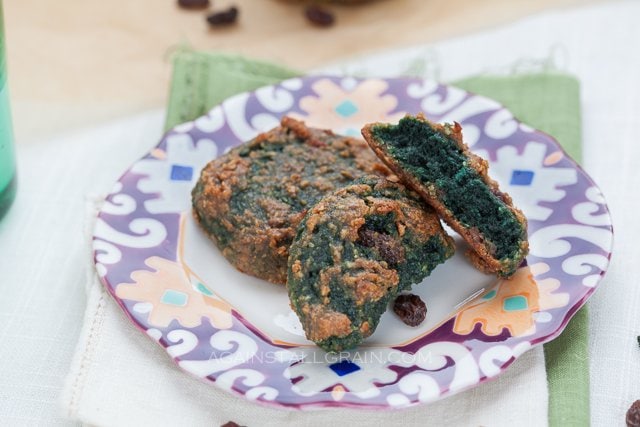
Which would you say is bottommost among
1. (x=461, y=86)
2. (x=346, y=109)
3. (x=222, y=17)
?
(x=346, y=109)

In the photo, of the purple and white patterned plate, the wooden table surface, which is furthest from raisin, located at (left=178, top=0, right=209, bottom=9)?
the purple and white patterned plate

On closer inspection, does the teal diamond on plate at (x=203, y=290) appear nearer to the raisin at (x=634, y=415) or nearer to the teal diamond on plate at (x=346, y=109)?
the teal diamond on plate at (x=346, y=109)

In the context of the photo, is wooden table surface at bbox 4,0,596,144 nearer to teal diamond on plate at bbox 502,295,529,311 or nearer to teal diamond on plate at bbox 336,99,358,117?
teal diamond on plate at bbox 336,99,358,117

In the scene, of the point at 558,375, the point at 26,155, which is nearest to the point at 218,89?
the point at 26,155

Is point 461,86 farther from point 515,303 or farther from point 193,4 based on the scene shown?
point 193,4

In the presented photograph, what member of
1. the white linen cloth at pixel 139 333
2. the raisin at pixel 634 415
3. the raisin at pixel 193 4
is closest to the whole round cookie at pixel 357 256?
the white linen cloth at pixel 139 333

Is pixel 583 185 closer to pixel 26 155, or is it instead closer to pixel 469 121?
pixel 469 121

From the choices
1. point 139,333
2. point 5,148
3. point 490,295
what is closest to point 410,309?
point 490,295
